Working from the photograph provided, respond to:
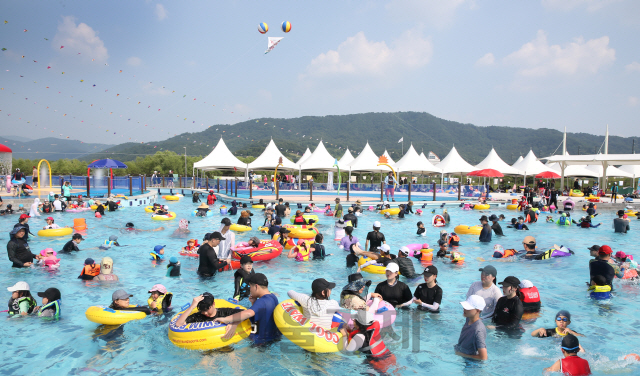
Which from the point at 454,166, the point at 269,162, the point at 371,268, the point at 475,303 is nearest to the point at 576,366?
the point at 475,303

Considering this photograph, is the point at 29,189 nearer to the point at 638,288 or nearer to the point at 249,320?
the point at 249,320

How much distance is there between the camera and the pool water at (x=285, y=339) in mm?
4883

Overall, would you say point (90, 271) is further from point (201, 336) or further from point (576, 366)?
point (576, 366)

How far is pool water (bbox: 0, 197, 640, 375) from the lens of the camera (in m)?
4.88

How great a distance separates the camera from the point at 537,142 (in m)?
142

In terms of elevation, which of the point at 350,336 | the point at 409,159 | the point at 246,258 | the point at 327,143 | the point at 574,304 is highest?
the point at 327,143

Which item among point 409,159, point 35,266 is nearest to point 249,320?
point 35,266

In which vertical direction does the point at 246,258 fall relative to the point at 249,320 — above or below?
above

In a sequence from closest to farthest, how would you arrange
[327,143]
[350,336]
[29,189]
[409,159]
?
[350,336] < [29,189] < [409,159] < [327,143]

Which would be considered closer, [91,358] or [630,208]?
[91,358]

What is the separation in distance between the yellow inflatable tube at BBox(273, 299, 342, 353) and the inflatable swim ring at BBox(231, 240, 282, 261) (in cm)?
506

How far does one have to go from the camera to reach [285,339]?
16.6ft

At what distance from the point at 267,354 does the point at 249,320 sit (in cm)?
51

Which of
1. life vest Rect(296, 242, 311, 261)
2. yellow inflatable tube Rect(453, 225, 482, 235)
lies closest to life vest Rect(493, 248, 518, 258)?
yellow inflatable tube Rect(453, 225, 482, 235)
